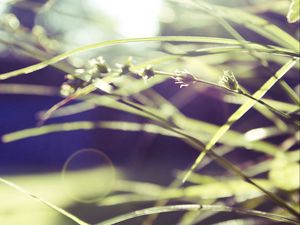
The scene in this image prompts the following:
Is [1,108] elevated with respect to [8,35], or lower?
elevated

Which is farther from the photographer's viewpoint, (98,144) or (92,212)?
(98,144)

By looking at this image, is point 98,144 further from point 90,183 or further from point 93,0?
point 93,0

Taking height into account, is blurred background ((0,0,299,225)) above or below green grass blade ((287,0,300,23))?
above

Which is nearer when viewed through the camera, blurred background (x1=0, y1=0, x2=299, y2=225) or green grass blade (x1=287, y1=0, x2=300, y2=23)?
green grass blade (x1=287, y1=0, x2=300, y2=23)

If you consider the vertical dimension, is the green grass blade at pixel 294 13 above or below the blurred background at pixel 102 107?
below

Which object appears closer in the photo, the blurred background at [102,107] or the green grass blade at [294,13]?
the green grass blade at [294,13]

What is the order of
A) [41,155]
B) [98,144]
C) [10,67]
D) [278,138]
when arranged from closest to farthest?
1. [278,138]
2. [98,144]
3. [41,155]
4. [10,67]

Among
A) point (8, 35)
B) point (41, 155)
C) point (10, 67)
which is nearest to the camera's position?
point (8, 35)

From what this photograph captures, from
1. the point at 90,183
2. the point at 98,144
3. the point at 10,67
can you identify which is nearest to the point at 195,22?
the point at 90,183
